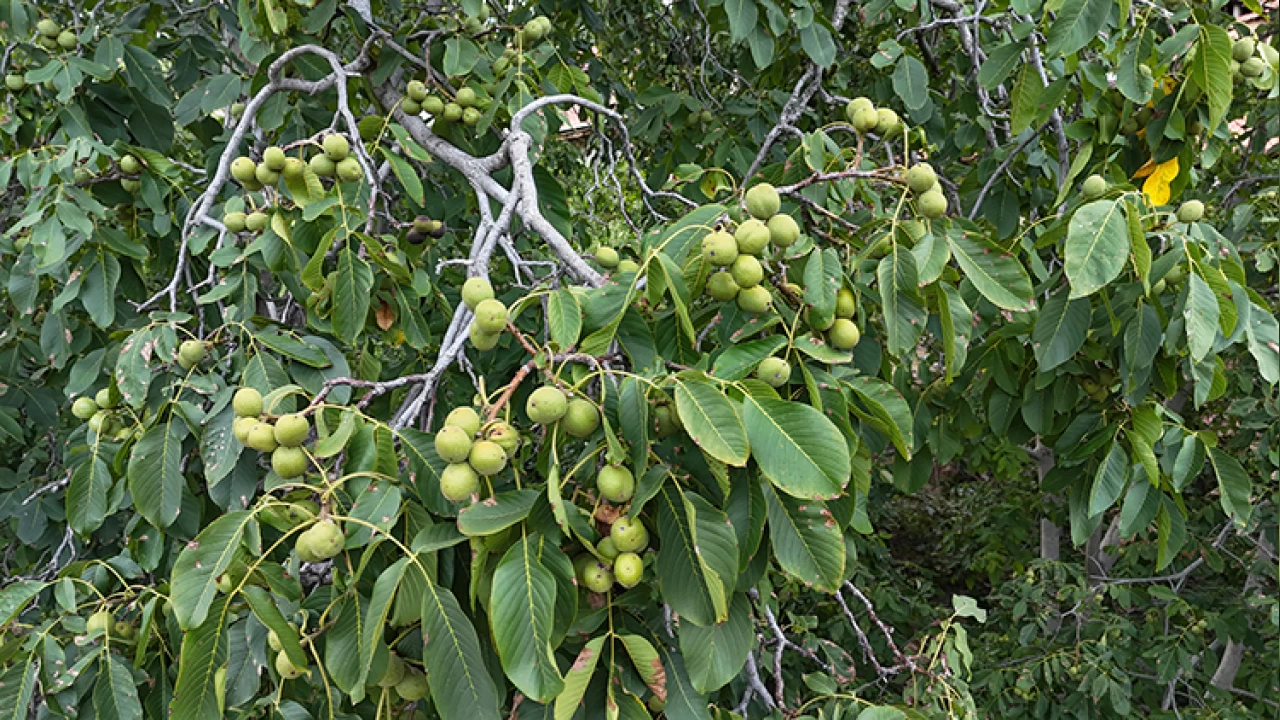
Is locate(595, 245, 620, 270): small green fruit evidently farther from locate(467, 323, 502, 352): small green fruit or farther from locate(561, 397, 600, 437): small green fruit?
locate(561, 397, 600, 437): small green fruit

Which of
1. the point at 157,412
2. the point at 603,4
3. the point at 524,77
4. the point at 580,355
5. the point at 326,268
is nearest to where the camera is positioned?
the point at 580,355

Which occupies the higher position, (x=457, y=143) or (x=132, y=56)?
(x=132, y=56)

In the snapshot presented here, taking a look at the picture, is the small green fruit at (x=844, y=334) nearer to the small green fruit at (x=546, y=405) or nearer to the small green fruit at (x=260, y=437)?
the small green fruit at (x=546, y=405)

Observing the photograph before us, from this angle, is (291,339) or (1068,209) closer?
(291,339)

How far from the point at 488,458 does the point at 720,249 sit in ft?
1.26

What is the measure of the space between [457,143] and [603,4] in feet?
5.81

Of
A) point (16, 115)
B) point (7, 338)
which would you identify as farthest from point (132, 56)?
point (7, 338)

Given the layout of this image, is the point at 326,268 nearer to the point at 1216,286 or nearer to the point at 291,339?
the point at 291,339

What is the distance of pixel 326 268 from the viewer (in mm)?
1667

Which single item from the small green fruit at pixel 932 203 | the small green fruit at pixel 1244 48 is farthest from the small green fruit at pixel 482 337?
the small green fruit at pixel 1244 48

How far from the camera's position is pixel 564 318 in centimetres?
105

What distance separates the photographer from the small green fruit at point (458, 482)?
3.04 ft

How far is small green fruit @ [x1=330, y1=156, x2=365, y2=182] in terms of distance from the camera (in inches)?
61.2

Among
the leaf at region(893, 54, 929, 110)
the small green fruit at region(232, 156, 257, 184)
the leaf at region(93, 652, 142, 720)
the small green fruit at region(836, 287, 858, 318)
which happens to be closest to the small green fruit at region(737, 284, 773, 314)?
the small green fruit at region(836, 287, 858, 318)
